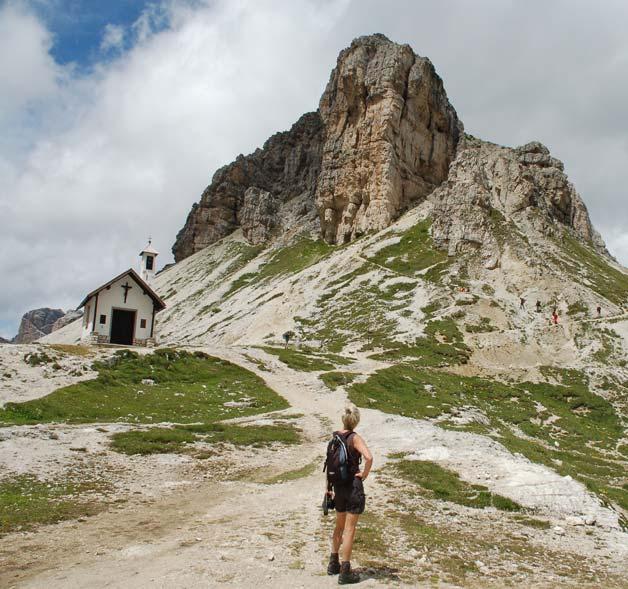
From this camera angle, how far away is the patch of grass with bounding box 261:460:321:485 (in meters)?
16.8

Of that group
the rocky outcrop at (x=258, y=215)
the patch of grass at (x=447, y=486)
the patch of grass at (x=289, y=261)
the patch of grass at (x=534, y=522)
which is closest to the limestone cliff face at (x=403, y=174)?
the rocky outcrop at (x=258, y=215)

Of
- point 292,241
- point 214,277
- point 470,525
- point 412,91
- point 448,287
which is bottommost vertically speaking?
point 470,525

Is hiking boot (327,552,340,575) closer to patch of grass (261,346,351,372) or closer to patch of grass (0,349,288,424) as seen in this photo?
patch of grass (0,349,288,424)

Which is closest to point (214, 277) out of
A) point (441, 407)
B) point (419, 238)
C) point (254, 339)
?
point (419, 238)

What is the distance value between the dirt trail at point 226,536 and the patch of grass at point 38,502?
20.6 inches

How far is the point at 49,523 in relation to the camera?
1158 centimetres

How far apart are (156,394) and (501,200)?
253 ft

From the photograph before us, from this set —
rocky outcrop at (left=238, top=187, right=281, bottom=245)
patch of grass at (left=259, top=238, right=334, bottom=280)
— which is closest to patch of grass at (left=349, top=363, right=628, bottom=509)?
patch of grass at (left=259, top=238, right=334, bottom=280)

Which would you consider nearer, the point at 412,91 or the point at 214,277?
the point at 412,91

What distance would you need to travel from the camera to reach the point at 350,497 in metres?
9.38

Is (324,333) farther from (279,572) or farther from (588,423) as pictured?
(279,572)

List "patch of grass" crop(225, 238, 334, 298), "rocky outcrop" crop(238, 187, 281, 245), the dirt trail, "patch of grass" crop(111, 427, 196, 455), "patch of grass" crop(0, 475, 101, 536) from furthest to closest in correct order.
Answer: "rocky outcrop" crop(238, 187, 281, 245)
"patch of grass" crop(225, 238, 334, 298)
"patch of grass" crop(111, 427, 196, 455)
"patch of grass" crop(0, 475, 101, 536)
the dirt trail

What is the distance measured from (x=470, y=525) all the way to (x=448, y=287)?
199 feet

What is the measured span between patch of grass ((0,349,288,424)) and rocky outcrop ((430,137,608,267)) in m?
51.0
